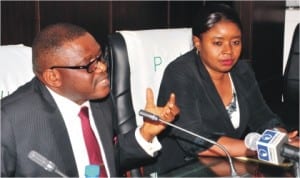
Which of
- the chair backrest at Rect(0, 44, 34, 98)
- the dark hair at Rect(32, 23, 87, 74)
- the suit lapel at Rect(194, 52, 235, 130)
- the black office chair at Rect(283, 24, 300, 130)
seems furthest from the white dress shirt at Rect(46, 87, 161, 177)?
the black office chair at Rect(283, 24, 300, 130)

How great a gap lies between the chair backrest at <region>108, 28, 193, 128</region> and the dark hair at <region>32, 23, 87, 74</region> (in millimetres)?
591

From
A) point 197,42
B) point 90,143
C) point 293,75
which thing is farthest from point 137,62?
point 293,75

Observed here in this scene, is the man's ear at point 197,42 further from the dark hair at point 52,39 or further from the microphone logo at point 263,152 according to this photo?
the microphone logo at point 263,152

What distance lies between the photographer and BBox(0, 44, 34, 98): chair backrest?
1.56m

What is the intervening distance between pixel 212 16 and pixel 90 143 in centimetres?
87

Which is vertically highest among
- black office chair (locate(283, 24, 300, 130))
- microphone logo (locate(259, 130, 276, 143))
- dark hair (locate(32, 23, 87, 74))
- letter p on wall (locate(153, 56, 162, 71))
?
dark hair (locate(32, 23, 87, 74))

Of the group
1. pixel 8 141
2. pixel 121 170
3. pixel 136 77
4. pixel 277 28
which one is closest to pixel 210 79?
pixel 136 77

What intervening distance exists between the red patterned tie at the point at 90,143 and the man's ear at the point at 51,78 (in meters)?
0.14

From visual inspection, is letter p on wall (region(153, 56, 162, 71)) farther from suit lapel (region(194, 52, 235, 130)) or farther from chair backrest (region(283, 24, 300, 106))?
chair backrest (region(283, 24, 300, 106))

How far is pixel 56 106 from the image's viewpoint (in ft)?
4.55

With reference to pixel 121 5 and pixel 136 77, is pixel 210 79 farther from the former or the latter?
pixel 121 5

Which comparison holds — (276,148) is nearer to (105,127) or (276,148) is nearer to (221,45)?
(105,127)

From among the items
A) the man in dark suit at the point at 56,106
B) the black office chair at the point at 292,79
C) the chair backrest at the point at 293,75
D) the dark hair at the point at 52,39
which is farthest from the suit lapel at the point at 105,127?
the chair backrest at the point at 293,75

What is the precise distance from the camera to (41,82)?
141cm
